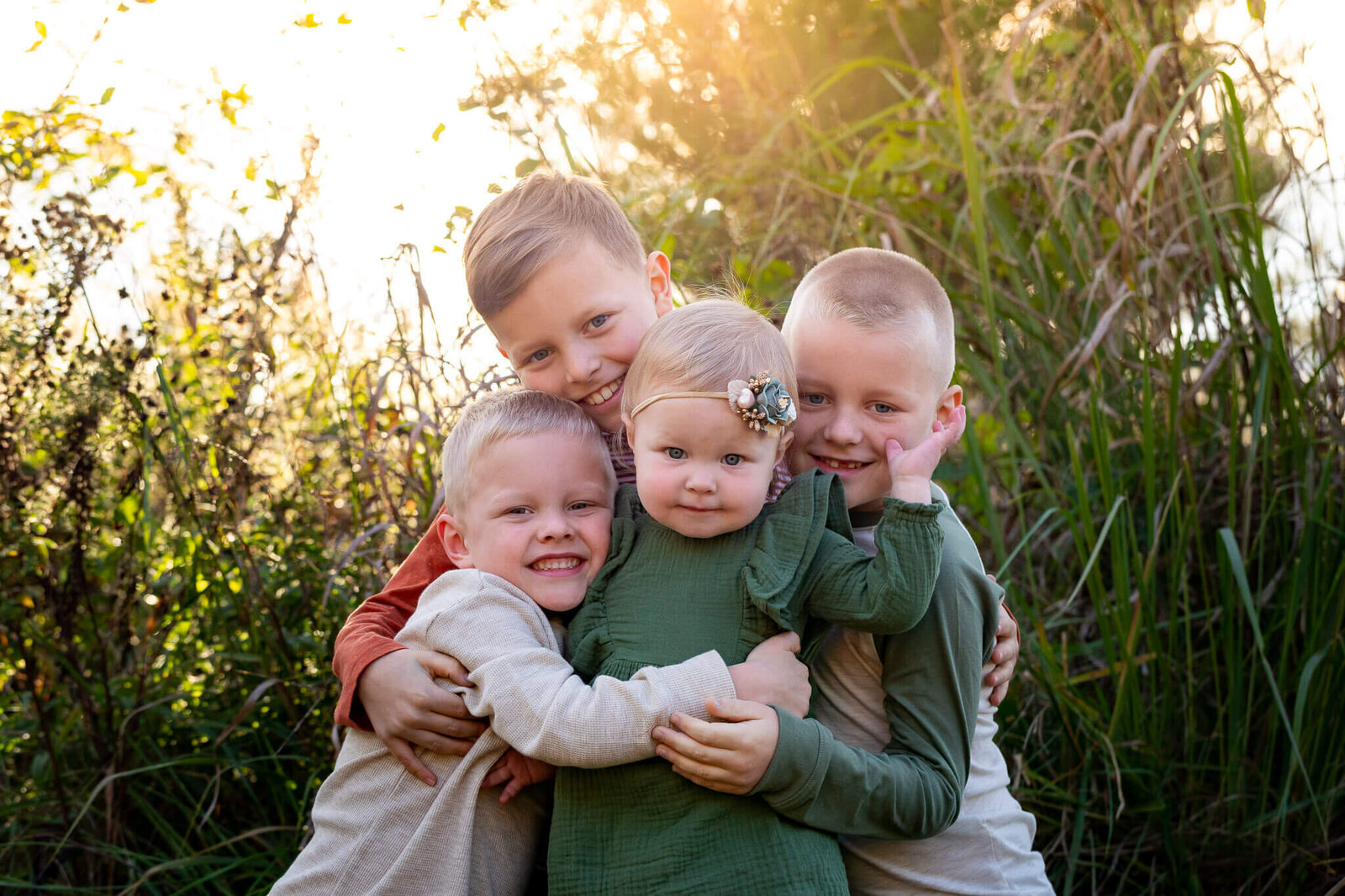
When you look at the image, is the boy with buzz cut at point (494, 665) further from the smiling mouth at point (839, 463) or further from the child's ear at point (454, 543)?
the smiling mouth at point (839, 463)

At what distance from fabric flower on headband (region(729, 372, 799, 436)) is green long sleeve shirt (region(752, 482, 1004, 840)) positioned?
36cm

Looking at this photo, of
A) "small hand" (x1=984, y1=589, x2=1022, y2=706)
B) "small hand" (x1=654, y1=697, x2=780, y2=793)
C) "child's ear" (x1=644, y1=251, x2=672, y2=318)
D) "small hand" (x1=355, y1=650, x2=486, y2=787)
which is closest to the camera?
"small hand" (x1=654, y1=697, x2=780, y2=793)

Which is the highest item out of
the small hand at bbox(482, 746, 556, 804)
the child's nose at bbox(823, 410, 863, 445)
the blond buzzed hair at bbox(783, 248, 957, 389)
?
the blond buzzed hair at bbox(783, 248, 957, 389)

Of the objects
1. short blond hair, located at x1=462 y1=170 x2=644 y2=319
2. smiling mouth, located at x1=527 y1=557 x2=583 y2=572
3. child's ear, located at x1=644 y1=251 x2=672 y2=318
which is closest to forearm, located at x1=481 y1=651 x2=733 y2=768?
smiling mouth, located at x1=527 y1=557 x2=583 y2=572

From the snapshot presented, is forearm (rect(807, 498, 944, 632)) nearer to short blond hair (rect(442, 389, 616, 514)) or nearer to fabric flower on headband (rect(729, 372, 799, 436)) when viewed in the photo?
fabric flower on headband (rect(729, 372, 799, 436))

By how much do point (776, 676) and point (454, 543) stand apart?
0.67 metres

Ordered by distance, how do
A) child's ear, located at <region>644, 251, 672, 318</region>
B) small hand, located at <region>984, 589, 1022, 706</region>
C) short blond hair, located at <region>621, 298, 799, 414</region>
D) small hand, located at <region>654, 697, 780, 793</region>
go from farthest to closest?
child's ear, located at <region>644, 251, 672, 318</region>
small hand, located at <region>984, 589, 1022, 706</region>
short blond hair, located at <region>621, 298, 799, 414</region>
small hand, located at <region>654, 697, 780, 793</region>

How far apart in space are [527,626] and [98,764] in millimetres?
1789

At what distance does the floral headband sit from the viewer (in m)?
1.56

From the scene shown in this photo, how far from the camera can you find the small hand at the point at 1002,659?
76.4 inches

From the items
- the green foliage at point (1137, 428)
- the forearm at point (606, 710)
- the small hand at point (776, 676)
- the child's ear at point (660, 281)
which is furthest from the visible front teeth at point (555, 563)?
the green foliage at point (1137, 428)

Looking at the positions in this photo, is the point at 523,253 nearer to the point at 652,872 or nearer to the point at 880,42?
the point at 652,872

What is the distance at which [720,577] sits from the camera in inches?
64.4

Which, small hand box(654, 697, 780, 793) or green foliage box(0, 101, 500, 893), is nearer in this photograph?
small hand box(654, 697, 780, 793)
